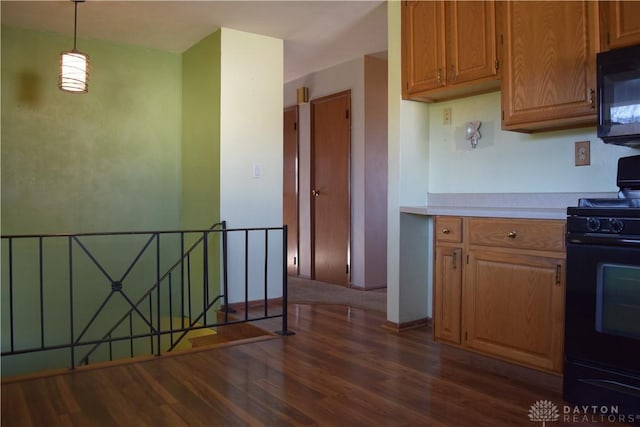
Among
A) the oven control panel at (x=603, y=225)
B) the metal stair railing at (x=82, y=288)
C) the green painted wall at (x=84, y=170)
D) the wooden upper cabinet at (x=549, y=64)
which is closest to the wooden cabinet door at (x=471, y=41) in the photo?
the wooden upper cabinet at (x=549, y=64)

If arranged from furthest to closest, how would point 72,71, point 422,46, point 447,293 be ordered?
point 72,71 < point 422,46 < point 447,293

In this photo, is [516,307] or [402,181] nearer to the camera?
[516,307]

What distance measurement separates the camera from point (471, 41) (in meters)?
2.81

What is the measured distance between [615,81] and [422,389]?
1.61 meters

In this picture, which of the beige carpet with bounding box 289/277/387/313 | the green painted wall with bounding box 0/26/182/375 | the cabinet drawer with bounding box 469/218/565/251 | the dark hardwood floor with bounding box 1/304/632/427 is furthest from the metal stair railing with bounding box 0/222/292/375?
the cabinet drawer with bounding box 469/218/565/251

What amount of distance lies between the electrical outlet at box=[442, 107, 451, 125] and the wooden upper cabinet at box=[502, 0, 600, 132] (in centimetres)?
69

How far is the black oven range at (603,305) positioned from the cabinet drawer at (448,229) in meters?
0.65

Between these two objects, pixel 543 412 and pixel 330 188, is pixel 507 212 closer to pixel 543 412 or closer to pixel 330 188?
pixel 543 412

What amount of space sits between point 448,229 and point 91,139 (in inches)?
126

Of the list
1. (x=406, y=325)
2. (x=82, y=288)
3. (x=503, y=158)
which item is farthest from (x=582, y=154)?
(x=82, y=288)

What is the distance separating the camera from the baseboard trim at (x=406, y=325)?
328 centimetres

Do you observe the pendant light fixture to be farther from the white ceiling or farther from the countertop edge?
the countertop edge

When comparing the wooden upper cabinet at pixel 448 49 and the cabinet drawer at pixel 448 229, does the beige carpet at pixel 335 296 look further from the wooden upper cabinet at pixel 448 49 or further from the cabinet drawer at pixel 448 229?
the wooden upper cabinet at pixel 448 49

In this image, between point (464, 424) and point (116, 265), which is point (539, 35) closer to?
point (464, 424)
